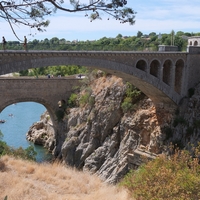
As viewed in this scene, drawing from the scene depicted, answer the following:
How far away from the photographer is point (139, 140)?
18.4m

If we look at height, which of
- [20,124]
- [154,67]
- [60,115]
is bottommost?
[20,124]

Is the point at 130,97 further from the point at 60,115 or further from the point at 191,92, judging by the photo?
the point at 60,115

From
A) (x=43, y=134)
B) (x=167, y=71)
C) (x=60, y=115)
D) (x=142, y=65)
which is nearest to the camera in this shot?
(x=142, y=65)

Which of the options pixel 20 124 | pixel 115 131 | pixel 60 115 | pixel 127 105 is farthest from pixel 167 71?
pixel 20 124

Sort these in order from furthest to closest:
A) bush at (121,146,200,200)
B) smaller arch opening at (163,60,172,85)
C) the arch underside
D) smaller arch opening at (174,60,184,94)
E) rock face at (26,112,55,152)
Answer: rock face at (26,112,55,152) < smaller arch opening at (174,60,184,94) < smaller arch opening at (163,60,172,85) < the arch underside < bush at (121,146,200,200)

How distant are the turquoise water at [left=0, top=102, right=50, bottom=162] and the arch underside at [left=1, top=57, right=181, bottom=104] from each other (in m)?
10.6

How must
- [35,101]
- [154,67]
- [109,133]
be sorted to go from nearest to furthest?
[154,67] → [109,133] → [35,101]

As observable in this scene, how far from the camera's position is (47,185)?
9055 millimetres

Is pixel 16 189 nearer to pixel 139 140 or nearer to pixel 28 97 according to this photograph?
pixel 139 140

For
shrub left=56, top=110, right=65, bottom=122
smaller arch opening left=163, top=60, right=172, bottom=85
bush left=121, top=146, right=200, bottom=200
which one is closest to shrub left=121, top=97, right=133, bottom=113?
smaller arch opening left=163, top=60, right=172, bottom=85

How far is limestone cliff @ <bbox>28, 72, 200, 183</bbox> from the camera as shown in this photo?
17578 mm

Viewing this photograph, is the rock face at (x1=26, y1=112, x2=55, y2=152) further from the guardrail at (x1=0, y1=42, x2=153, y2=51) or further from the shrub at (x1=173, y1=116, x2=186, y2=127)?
the guardrail at (x1=0, y1=42, x2=153, y2=51)

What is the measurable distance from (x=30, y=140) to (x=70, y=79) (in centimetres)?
724

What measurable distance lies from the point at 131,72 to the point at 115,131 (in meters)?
5.51
